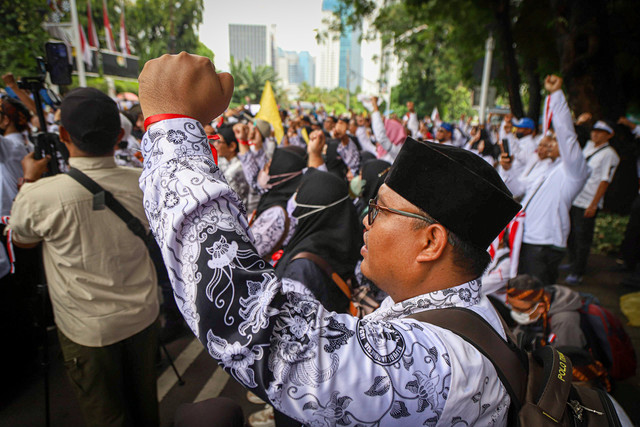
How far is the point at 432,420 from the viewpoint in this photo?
0.82 metres

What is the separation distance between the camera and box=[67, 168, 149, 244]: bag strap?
6.61ft

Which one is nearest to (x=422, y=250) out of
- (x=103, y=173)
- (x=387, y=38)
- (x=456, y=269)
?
(x=456, y=269)

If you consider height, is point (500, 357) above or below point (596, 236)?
above

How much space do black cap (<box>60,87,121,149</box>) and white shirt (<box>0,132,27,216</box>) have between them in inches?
75.3

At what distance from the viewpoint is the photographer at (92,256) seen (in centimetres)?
196

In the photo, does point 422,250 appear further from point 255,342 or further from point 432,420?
point 255,342

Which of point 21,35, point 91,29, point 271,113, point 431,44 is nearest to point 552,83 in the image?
point 271,113

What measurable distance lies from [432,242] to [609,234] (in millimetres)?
8276

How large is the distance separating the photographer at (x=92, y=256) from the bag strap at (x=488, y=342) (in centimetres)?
→ 179

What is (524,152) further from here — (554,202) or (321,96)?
(321,96)

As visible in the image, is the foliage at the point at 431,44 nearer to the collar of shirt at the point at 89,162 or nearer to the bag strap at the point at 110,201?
the collar of shirt at the point at 89,162

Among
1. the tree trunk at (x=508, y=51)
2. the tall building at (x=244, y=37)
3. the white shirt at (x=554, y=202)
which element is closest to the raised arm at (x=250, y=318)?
the tall building at (x=244, y=37)

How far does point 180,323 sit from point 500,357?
4.07 metres

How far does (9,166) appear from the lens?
3871mm
